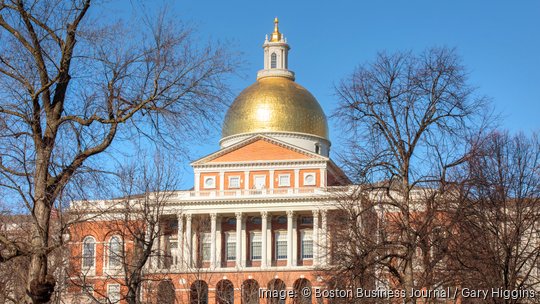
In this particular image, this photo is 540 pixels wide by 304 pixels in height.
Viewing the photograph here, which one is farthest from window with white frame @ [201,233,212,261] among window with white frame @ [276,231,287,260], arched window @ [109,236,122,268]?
arched window @ [109,236,122,268]

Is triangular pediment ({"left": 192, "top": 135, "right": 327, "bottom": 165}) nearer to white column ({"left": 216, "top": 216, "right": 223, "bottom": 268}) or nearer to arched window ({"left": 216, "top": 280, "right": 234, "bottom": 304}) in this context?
white column ({"left": 216, "top": 216, "right": 223, "bottom": 268})

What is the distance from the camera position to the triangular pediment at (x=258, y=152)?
321 ft

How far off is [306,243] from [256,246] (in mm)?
5016

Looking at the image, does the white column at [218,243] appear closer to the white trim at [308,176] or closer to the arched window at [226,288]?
the arched window at [226,288]

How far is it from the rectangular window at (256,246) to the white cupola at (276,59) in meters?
20.6

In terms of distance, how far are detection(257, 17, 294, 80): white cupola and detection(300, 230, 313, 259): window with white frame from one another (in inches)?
835

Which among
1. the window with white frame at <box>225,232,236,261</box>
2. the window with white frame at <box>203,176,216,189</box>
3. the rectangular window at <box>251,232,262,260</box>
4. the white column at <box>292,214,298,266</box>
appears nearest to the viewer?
the white column at <box>292,214,298,266</box>

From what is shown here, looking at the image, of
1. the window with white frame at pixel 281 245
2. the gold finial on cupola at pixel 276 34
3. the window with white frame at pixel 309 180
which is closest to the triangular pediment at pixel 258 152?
the window with white frame at pixel 309 180

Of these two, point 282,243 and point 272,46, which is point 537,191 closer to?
point 282,243

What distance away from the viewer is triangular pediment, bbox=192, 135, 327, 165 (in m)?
97.8

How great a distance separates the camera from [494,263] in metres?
30.6

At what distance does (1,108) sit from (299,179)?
271 feet

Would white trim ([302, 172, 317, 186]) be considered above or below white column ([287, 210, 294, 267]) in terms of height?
above

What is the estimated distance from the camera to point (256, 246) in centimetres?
9806
